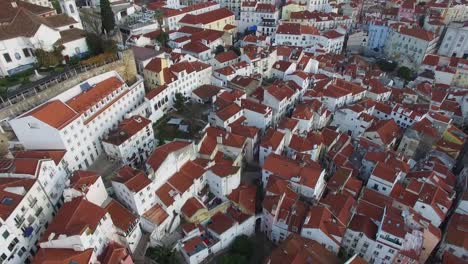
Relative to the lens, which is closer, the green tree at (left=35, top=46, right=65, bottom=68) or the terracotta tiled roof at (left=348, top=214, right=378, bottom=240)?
the terracotta tiled roof at (left=348, top=214, right=378, bottom=240)

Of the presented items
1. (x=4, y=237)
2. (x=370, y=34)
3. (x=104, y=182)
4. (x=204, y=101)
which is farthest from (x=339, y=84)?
(x=4, y=237)

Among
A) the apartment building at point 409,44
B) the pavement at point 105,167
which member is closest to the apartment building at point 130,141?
the pavement at point 105,167

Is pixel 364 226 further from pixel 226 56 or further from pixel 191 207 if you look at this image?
pixel 226 56

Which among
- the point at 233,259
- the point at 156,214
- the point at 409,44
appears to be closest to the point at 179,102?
the point at 156,214

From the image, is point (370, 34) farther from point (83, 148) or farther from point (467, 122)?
point (83, 148)

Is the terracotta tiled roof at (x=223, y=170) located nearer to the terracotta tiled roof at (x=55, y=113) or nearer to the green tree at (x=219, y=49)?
the terracotta tiled roof at (x=55, y=113)

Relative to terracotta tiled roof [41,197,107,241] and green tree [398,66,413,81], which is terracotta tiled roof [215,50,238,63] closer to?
terracotta tiled roof [41,197,107,241]

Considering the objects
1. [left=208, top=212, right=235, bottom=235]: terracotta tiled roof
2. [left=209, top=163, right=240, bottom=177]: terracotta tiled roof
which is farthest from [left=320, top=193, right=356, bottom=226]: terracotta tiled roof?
[left=208, top=212, right=235, bottom=235]: terracotta tiled roof
